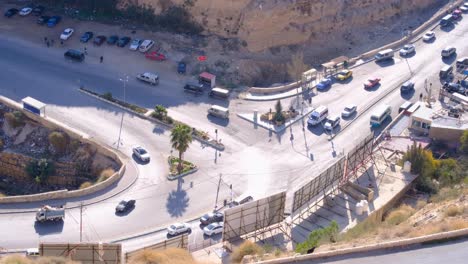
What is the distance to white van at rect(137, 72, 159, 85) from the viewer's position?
68.0 metres

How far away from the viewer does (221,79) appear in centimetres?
6956

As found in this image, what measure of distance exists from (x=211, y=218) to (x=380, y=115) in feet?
59.8

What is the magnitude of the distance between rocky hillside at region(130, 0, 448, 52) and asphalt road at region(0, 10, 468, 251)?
592 cm

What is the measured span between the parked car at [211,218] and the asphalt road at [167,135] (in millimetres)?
1098

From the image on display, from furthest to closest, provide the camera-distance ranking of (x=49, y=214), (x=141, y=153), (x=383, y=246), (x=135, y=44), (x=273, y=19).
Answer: (x=273, y=19), (x=135, y=44), (x=141, y=153), (x=49, y=214), (x=383, y=246)

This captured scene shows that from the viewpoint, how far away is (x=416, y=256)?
131ft

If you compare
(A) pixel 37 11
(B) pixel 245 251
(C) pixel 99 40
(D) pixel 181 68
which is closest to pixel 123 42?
(C) pixel 99 40

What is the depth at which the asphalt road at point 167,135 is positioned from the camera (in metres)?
53.5

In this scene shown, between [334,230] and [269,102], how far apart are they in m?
22.5

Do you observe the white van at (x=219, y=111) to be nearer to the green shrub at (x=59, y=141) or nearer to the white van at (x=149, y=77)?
the white van at (x=149, y=77)

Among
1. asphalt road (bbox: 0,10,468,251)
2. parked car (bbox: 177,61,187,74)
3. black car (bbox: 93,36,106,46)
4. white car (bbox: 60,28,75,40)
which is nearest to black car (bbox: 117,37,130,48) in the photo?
black car (bbox: 93,36,106,46)

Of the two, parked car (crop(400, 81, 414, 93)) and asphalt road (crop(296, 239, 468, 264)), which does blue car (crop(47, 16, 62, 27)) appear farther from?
asphalt road (crop(296, 239, 468, 264))

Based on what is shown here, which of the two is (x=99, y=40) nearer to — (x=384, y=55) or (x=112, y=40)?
(x=112, y=40)

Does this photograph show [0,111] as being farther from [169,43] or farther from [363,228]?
[363,228]
